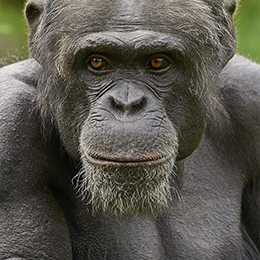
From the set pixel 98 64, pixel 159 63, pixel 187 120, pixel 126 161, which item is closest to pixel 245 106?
pixel 187 120

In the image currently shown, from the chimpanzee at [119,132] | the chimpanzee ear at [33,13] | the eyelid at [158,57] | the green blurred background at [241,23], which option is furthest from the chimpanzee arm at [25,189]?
the green blurred background at [241,23]

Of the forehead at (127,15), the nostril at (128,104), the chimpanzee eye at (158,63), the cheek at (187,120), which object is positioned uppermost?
the forehead at (127,15)

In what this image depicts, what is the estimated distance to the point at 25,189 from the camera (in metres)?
3.95

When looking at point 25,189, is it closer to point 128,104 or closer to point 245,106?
point 128,104

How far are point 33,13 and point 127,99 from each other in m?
1.16

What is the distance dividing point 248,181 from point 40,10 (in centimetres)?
233

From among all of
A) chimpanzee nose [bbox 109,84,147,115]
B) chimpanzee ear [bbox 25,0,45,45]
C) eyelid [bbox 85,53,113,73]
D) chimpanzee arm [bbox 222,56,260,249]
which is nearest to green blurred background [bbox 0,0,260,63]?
chimpanzee arm [bbox 222,56,260,249]

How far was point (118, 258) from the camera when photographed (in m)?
4.21

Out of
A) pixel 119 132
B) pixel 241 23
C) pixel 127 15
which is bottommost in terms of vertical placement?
pixel 241 23

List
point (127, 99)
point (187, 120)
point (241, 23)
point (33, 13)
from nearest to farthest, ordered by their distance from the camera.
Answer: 1. point (127, 99)
2. point (187, 120)
3. point (33, 13)
4. point (241, 23)

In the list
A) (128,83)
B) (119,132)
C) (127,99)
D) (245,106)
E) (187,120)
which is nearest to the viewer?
Answer: (119,132)

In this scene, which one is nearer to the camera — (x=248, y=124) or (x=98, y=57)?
(x=98, y=57)

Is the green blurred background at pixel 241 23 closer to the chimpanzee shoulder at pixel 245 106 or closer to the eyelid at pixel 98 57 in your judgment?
the chimpanzee shoulder at pixel 245 106

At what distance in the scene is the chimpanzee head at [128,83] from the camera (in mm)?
3438
